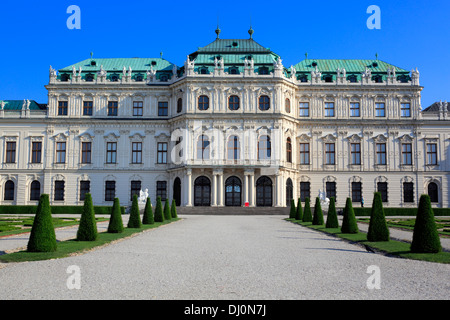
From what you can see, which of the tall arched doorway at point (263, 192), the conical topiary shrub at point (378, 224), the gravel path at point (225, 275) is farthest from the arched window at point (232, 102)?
the gravel path at point (225, 275)

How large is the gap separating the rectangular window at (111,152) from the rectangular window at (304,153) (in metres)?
19.9

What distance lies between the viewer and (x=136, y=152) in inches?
1951

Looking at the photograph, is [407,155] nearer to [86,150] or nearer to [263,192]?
[263,192]

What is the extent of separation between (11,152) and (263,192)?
89.1 ft

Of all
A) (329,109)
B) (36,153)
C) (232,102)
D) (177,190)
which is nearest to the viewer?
(232,102)

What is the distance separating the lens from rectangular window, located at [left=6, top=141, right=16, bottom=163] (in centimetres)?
4944

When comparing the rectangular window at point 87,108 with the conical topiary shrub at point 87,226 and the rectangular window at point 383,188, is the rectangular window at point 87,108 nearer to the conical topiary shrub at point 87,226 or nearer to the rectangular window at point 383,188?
the rectangular window at point 383,188

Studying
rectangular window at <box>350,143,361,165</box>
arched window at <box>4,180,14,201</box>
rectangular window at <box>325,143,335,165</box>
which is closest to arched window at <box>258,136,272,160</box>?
rectangular window at <box>325,143,335,165</box>

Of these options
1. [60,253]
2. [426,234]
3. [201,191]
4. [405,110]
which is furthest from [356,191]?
[60,253]

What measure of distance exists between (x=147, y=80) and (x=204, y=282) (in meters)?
43.6

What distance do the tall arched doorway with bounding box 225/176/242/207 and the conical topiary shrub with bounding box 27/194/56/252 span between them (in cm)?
3455

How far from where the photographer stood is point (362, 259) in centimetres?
1197

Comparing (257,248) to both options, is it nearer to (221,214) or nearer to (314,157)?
(221,214)
